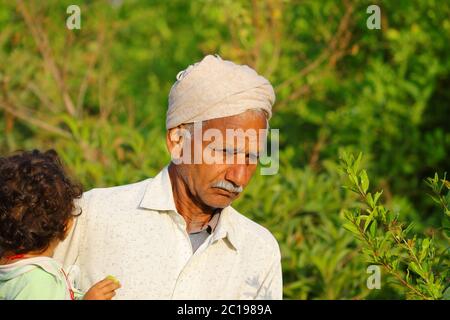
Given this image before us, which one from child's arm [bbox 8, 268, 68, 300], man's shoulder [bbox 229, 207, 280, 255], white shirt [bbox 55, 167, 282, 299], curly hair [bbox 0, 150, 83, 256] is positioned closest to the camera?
child's arm [bbox 8, 268, 68, 300]

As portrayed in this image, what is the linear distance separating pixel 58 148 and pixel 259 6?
6.34 ft

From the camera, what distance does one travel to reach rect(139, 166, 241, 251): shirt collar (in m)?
3.27

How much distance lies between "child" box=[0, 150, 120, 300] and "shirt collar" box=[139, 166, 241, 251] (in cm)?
25

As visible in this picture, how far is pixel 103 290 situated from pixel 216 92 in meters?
0.73

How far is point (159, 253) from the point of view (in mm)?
3232

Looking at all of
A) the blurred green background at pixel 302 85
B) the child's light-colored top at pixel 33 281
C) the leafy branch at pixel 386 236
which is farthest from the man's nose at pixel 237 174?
the blurred green background at pixel 302 85

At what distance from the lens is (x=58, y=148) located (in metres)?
6.60

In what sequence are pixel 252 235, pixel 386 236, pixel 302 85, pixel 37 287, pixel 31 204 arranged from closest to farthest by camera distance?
pixel 37 287, pixel 31 204, pixel 386 236, pixel 252 235, pixel 302 85

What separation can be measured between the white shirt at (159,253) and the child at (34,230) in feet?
0.32

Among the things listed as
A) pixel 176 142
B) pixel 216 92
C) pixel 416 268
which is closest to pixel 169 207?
pixel 176 142

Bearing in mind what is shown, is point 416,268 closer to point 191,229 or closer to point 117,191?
point 191,229

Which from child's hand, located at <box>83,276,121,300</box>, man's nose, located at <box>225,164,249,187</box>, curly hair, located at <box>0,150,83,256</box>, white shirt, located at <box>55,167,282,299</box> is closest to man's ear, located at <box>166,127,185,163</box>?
white shirt, located at <box>55,167,282,299</box>

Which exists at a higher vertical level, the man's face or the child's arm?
the man's face

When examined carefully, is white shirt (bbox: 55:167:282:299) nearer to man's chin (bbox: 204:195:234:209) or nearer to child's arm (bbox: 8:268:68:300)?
man's chin (bbox: 204:195:234:209)
